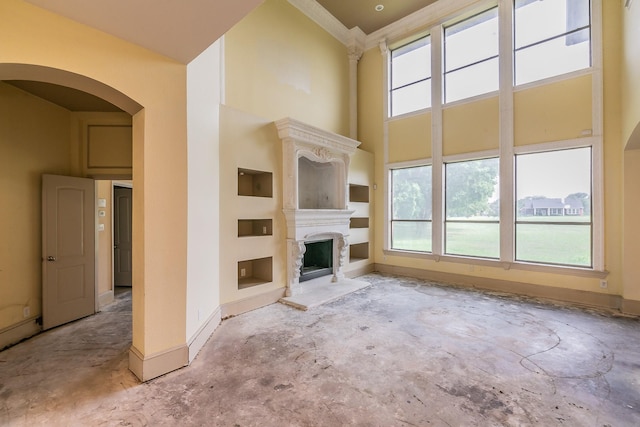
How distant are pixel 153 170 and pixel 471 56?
622cm

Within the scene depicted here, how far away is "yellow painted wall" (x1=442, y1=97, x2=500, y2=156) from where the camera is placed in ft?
17.3

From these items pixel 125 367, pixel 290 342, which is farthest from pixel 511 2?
pixel 125 367

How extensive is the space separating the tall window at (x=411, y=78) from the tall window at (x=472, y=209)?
1.69m

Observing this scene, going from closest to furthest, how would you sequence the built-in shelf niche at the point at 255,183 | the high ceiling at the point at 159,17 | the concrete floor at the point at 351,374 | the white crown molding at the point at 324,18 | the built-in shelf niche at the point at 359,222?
the high ceiling at the point at 159,17
the concrete floor at the point at 351,374
the built-in shelf niche at the point at 255,183
the white crown molding at the point at 324,18
the built-in shelf niche at the point at 359,222

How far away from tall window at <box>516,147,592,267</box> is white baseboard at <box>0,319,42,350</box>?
23.8 ft

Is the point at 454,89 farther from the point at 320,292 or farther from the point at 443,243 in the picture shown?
the point at 320,292

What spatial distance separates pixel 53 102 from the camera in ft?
11.6

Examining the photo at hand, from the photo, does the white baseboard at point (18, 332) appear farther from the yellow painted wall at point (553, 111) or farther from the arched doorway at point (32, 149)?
the yellow painted wall at point (553, 111)

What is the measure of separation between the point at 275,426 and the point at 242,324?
1895 millimetres

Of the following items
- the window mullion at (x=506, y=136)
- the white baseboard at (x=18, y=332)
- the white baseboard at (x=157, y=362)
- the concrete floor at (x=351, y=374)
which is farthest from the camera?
the window mullion at (x=506, y=136)

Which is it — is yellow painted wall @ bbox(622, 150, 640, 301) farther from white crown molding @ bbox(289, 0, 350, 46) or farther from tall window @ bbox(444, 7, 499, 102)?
white crown molding @ bbox(289, 0, 350, 46)

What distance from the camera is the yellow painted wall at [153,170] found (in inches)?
84.3

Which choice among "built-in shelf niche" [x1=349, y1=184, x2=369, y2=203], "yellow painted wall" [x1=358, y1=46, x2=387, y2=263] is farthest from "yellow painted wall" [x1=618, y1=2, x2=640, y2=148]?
"built-in shelf niche" [x1=349, y1=184, x2=369, y2=203]

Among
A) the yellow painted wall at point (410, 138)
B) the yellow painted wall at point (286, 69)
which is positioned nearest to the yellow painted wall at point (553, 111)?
the yellow painted wall at point (410, 138)
